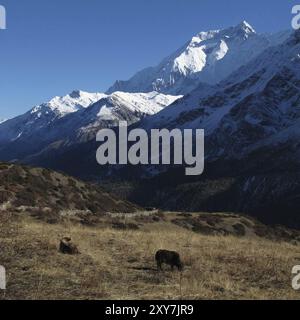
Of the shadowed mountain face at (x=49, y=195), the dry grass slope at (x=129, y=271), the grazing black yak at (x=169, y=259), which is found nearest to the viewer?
the dry grass slope at (x=129, y=271)

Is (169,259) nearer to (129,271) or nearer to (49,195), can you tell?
(129,271)

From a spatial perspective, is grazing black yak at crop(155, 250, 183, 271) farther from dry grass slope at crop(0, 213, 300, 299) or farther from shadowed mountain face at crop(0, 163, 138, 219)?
shadowed mountain face at crop(0, 163, 138, 219)

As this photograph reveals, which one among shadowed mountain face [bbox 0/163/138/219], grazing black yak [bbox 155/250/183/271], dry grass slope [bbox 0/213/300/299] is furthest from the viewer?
shadowed mountain face [bbox 0/163/138/219]

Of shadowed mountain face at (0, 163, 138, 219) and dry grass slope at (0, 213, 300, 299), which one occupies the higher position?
shadowed mountain face at (0, 163, 138, 219)

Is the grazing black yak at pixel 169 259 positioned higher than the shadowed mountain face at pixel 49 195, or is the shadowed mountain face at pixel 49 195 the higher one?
the shadowed mountain face at pixel 49 195

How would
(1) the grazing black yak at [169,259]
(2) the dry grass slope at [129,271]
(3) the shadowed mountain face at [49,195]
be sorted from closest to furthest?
(2) the dry grass slope at [129,271]
(1) the grazing black yak at [169,259]
(3) the shadowed mountain face at [49,195]

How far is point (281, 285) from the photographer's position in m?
20.6

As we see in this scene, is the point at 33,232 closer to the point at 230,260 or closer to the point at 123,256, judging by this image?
the point at 123,256

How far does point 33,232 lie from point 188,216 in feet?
165

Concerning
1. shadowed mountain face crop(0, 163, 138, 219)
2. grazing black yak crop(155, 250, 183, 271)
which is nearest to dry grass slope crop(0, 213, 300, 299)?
grazing black yak crop(155, 250, 183, 271)

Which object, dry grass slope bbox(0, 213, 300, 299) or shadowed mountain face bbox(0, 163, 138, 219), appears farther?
shadowed mountain face bbox(0, 163, 138, 219)

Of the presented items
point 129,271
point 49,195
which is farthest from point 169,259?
point 49,195

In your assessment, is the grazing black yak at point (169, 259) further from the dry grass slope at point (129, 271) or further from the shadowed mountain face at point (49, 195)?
the shadowed mountain face at point (49, 195)

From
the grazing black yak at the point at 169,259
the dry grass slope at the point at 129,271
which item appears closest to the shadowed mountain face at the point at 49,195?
the dry grass slope at the point at 129,271
